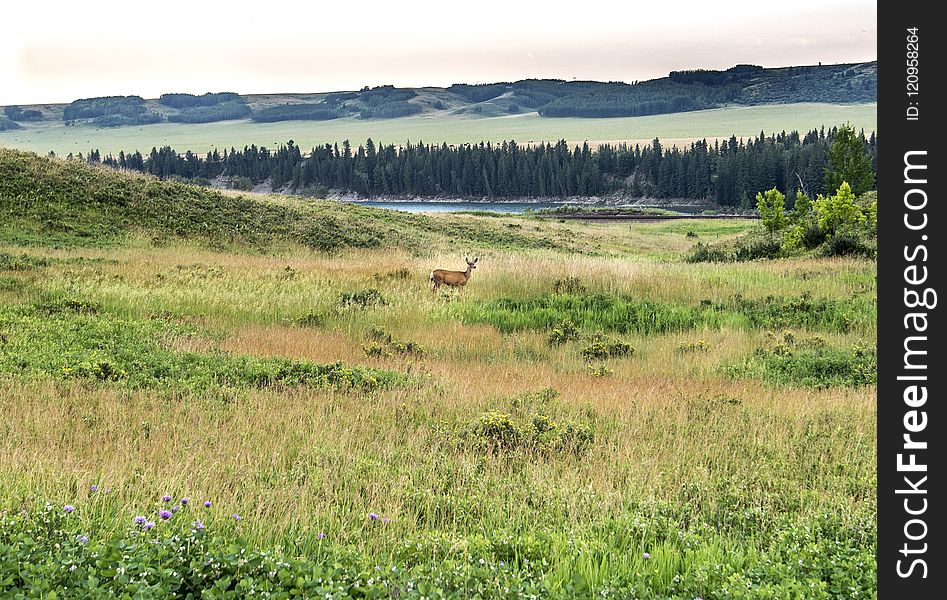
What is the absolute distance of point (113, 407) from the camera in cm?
869

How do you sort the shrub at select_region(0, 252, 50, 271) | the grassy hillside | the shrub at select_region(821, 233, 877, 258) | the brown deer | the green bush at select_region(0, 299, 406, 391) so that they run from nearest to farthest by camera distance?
the green bush at select_region(0, 299, 406, 391)
the brown deer
the shrub at select_region(0, 252, 50, 271)
the shrub at select_region(821, 233, 877, 258)
the grassy hillside

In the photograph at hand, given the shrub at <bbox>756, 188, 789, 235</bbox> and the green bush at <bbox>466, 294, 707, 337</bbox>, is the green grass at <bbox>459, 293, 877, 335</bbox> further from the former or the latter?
the shrub at <bbox>756, 188, 789, 235</bbox>

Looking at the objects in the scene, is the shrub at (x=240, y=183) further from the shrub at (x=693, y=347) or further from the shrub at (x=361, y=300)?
the shrub at (x=693, y=347)

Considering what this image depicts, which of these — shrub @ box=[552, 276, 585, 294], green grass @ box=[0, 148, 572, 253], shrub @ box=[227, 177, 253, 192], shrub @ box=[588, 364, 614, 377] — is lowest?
shrub @ box=[588, 364, 614, 377]

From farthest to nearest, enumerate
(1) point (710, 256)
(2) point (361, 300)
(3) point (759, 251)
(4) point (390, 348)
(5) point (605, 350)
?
1. (1) point (710, 256)
2. (3) point (759, 251)
3. (2) point (361, 300)
4. (5) point (605, 350)
5. (4) point (390, 348)

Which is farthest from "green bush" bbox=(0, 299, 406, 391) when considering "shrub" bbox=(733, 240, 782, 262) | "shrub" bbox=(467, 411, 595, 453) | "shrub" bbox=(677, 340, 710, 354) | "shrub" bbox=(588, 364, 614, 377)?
"shrub" bbox=(733, 240, 782, 262)

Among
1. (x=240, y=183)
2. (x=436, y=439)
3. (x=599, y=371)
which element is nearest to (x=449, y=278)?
(x=599, y=371)

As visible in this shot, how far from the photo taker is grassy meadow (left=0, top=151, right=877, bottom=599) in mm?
4801

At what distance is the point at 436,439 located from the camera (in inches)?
321

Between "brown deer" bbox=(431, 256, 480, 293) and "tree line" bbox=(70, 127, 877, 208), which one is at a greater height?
"tree line" bbox=(70, 127, 877, 208)

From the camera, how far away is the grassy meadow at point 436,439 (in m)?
4.80

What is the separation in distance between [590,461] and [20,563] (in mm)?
5016

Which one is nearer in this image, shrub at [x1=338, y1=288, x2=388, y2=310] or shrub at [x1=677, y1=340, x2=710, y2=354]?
shrub at [x1=677, y1=340, x2=710, y2=354]

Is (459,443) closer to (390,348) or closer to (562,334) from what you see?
(390,348)
